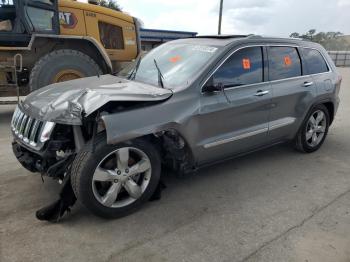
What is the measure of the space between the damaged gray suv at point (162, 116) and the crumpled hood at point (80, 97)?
0.01 m

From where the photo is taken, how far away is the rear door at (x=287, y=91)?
442 cm

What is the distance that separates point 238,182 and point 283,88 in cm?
140

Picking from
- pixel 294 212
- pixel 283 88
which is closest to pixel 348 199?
pixel 294 212

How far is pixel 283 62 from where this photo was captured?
461 cm

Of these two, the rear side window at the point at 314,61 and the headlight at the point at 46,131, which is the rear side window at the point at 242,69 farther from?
the headlight at the point at 46,131

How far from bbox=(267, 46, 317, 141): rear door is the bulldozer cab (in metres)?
5.13

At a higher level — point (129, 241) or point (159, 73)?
point (159, 73)

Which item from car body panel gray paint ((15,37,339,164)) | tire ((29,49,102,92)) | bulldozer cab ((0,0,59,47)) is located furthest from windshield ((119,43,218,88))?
bulldozer cab ((0,0,59,47))

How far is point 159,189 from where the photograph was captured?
3.65m

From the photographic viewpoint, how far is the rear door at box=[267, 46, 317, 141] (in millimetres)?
4422

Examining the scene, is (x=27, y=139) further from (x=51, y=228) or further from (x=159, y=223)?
(x=159, y=223)

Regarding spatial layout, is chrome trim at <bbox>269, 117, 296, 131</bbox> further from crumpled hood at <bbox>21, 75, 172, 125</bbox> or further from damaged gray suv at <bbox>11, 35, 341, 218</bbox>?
crumpled hood at <bbox>21, 75, 172, 125</bbox>

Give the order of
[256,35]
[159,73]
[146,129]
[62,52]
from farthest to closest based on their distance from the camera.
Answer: [62,52], [256,35], [159,73], [146,129]

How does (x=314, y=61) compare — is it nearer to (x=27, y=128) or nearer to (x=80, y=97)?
(x=80, y=97)
